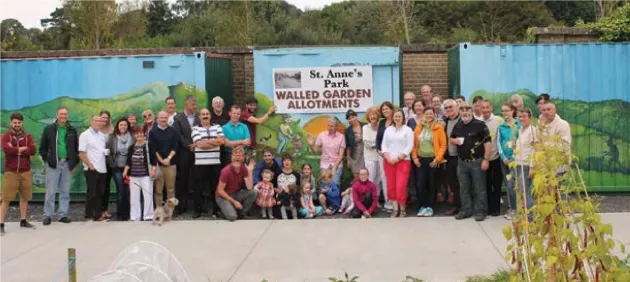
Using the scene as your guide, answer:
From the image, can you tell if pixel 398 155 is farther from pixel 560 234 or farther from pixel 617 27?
pixel 560 234

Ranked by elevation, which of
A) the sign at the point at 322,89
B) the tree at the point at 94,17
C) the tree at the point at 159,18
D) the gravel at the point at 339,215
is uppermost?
the tree at the point at 159,18

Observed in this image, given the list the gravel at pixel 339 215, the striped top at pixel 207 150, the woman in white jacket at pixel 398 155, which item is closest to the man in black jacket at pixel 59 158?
the gravel at pixel 339 215

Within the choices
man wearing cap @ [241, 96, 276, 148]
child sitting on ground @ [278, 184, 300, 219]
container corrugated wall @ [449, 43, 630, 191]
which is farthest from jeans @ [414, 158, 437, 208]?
man wearing cap @ [241, 96, 276, 148]

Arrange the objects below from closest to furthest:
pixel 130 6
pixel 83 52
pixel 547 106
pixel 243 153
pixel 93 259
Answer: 1. pixel 93 259
2. pixel 547 106
3. pixel 243 153
4. pixel 83 52
5. pixel 130 6

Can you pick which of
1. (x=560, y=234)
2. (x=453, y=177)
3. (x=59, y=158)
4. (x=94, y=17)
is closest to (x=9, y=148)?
(x=59, y=158)

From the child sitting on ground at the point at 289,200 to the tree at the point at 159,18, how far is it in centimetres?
Answer: 3769

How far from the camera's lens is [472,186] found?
9984 mm

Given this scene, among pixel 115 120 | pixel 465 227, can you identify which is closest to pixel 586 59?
pixel 465 227

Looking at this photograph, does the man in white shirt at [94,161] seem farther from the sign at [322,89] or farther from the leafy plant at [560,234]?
the leafy plant at [560,234]

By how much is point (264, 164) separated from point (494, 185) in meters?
3.33

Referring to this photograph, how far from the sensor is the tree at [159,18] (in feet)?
155

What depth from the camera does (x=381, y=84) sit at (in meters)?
11.4

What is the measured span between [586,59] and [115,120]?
7556 mm

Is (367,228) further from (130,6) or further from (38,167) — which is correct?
(130,6)
